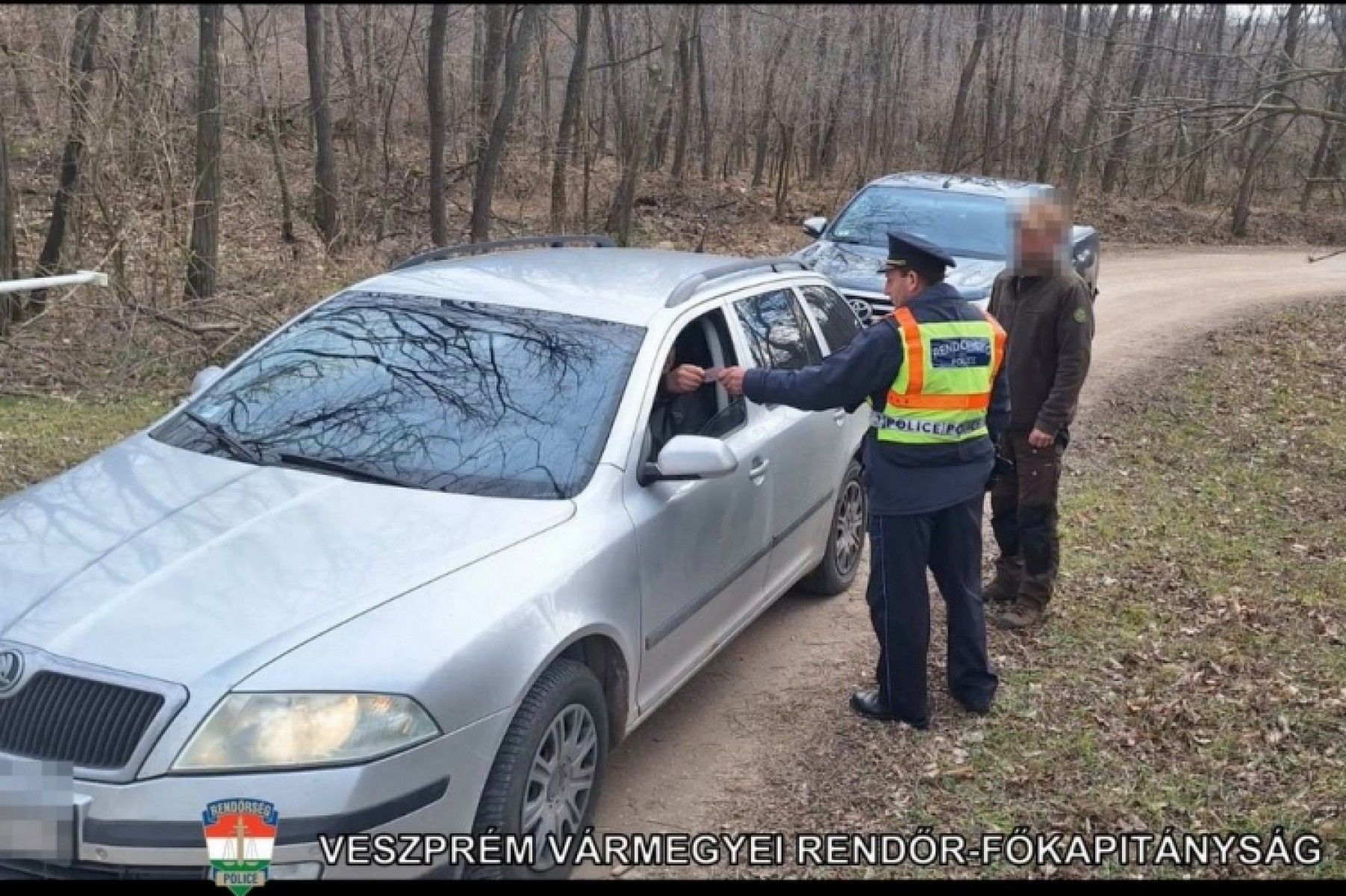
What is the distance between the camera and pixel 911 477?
4.41 m

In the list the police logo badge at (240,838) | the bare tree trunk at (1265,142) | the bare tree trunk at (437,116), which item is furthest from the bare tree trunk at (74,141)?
the bare tree trunk at (1265,142)

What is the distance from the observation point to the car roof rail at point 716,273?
4484 millimetres

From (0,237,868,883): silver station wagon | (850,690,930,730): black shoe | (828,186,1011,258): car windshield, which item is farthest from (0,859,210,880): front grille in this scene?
(828,186,1011,258): car windshield

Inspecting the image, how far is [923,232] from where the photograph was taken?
34.7ft

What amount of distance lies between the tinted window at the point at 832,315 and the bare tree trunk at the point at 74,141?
638 centimetres

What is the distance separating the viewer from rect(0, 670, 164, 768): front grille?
2.78 meters

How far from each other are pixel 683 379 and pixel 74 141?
7279mm

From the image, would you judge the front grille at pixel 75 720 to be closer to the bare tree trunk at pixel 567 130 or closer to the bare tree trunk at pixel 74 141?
the bare tree trunk at pixel 74 141

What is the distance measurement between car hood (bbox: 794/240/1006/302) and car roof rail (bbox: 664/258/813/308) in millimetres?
3328

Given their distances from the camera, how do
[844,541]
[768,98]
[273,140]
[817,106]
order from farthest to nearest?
[817,106], [768,98], [273,140], [844,541]

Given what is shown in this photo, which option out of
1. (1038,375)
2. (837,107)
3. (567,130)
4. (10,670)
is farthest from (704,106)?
(10,670)

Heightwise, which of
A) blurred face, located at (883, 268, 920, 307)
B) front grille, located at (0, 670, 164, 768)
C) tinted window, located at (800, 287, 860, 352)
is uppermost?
blurred face, located at (883, 268, 920, 307)

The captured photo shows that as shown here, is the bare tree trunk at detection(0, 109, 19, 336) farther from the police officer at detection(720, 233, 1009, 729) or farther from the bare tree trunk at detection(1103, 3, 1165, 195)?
the bare tree trunk at detection(1103, 3, 1165, 195)

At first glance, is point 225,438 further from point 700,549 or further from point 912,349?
point 912,349
